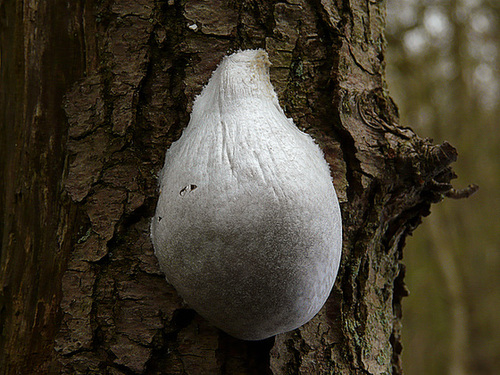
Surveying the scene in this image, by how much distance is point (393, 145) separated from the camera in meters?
1.22

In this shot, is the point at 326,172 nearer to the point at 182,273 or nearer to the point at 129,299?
the point at 182,273

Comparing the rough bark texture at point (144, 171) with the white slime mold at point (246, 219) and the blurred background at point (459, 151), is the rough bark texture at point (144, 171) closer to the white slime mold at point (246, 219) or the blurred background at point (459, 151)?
the white slime mold at point (246, 219)

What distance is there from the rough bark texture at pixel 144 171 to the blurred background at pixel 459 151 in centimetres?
515

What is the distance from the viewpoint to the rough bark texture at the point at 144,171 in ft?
3.59

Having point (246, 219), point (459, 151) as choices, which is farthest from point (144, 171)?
point (459, 151)

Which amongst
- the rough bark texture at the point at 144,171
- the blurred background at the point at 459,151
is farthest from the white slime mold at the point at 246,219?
the blurred background at the point at 459,151

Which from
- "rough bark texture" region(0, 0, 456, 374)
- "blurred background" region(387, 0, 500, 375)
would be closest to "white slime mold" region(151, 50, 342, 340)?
"rough bark texture" region(0, 0, 456, 374)

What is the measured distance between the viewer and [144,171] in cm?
112

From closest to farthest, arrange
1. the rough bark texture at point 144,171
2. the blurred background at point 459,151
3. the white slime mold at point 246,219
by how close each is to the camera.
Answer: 1. the white slime mold at point 246,219
2. the rough bark texture at point 144,171
3. the blurred background at point 459,151

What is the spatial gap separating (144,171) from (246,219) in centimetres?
36

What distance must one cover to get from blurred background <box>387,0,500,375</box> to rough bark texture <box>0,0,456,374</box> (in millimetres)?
5145

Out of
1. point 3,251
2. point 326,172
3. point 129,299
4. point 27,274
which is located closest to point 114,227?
point 129,299

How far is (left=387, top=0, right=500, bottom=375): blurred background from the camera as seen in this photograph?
6625 millimetres

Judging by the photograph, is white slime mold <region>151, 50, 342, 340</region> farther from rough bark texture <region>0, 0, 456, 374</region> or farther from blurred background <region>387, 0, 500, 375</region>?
blurred background <region>387, 0, 500, 375</region>
